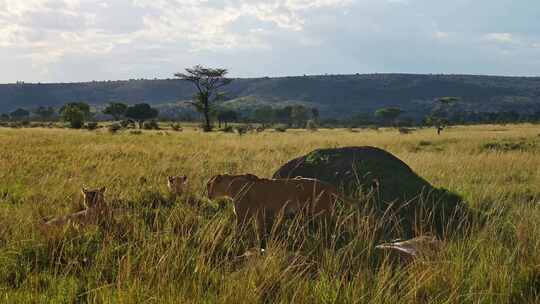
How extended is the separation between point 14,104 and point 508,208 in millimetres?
166417

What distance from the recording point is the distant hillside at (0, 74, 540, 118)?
127062 mm

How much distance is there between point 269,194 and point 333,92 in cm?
14284

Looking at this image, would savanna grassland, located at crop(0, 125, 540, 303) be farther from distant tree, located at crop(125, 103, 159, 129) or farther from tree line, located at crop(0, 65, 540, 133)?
distant tree, located at crop(125, 103, 159, 129)

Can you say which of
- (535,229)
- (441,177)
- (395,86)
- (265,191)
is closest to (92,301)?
(265,191)

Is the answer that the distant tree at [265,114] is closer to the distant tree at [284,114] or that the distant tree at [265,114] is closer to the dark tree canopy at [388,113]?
the distant tree at [284,114]

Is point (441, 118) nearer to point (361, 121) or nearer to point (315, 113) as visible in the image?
point (361, 121)

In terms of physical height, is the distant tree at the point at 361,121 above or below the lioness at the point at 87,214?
below

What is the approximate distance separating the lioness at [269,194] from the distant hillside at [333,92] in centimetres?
11459

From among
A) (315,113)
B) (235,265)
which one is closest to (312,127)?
(315,113)

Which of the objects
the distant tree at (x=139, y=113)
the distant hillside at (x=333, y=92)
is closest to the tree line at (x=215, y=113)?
the distant tree at (x=139, y=113)

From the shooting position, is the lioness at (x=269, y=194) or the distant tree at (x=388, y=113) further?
the distant tree at (x=388, y=113)

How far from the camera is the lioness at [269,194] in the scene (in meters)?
5.50

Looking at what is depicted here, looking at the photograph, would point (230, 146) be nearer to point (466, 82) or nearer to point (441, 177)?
point (441, 177)

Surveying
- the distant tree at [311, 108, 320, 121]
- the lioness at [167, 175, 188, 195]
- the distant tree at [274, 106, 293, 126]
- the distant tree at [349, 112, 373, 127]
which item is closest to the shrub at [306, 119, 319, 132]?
the distant tree at [349, 112, 373, 127]
